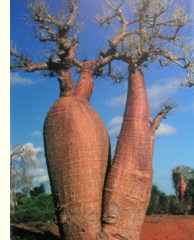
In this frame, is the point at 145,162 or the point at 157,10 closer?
the point at 145,162

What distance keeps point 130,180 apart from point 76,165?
58cm

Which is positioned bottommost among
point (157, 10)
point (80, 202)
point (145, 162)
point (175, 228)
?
point (175, 228)

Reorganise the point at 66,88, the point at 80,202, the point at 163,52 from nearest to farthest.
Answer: the point at 80,202, the point at 66,88, the point at 163,52

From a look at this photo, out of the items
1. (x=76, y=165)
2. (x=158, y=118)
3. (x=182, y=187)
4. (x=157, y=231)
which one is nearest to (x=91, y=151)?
(x=76, y=165)

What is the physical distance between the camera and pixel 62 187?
3.38m

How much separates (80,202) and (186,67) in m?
2.37

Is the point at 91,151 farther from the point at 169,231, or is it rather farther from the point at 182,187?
the point at 182,187

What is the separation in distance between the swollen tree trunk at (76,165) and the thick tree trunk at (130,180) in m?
0.11

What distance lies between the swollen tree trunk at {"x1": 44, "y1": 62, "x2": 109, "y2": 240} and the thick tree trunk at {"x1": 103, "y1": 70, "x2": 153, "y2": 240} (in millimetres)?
115

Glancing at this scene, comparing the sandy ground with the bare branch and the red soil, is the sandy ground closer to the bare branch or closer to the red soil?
the red soil

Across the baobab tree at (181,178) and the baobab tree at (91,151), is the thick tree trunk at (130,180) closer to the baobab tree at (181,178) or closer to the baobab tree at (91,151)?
the baobab tree at (91,151)

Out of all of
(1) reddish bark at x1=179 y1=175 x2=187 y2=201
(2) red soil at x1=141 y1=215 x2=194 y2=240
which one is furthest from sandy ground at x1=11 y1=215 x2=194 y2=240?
(1) reddish bark at x1=179 y1=175 x2=187 y2=201

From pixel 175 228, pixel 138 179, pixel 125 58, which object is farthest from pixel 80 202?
pixel 175 228
